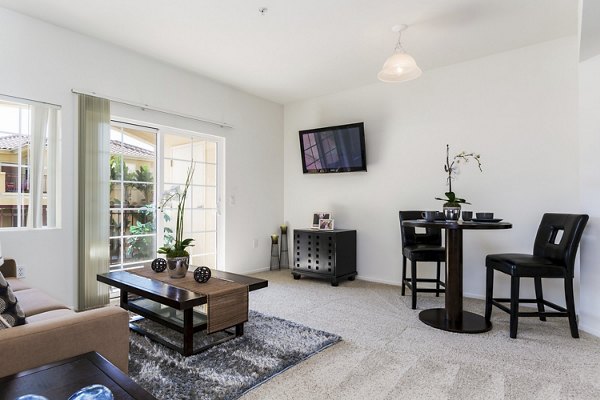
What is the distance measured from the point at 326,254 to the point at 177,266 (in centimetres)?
213

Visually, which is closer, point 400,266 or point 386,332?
point 386,332

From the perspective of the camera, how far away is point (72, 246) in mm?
3102

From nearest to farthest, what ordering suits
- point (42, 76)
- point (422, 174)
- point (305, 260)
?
point (42, 76) → point (422, 174) → point (305, 260)

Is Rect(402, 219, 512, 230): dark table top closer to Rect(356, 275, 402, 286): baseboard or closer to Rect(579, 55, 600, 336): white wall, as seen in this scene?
Rect(579, 55, 600, 336): white wall

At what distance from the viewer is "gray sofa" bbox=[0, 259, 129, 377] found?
1.20 m

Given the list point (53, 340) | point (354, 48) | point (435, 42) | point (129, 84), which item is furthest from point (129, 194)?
point (435, 42)

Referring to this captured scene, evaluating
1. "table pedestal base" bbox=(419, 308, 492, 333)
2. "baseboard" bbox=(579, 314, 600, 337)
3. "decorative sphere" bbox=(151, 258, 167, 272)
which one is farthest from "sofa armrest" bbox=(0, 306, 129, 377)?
"baseboard" bbox=(579, 314, 600, 337)

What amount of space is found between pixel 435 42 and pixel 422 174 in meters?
1.42

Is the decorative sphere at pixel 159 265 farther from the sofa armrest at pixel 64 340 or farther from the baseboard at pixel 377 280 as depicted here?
the baseboard at pixel 377 280

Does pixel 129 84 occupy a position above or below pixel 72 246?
above

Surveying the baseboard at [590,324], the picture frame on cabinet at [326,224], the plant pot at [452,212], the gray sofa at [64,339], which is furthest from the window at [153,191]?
the baseboard at [590,324]

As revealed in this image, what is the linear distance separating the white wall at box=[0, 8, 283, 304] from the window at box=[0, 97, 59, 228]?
95 mm

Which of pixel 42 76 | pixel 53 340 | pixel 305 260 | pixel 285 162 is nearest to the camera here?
pixel 53 340

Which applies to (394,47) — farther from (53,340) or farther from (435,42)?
(53,340)
